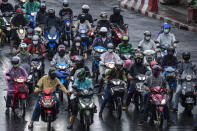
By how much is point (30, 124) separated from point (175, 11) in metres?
22.6

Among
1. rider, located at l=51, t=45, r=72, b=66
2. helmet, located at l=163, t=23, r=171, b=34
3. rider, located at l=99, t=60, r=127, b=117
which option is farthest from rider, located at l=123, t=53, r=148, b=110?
helmet, located at l=163, t=23, r=171, b=34

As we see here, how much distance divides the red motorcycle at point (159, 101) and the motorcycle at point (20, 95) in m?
3.67

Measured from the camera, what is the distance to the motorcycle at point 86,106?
57.0 feet

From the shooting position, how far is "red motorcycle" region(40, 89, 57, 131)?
1723cm

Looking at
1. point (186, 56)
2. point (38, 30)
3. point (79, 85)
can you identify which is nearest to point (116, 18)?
point (38, 30)

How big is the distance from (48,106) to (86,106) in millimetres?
1032

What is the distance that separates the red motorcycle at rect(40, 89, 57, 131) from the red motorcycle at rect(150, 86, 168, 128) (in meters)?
2.81

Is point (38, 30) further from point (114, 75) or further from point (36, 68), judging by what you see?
point (114, 75)

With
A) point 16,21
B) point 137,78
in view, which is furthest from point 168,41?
point 16,21

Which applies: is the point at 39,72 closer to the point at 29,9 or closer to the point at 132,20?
the point at 29,9

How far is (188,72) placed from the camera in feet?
65.3

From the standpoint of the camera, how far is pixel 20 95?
731 inches

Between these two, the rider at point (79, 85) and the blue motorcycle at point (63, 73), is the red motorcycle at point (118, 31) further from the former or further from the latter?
the rider at point (79, 85)

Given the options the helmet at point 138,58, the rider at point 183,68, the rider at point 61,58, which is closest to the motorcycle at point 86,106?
the helmet at point 138,58
